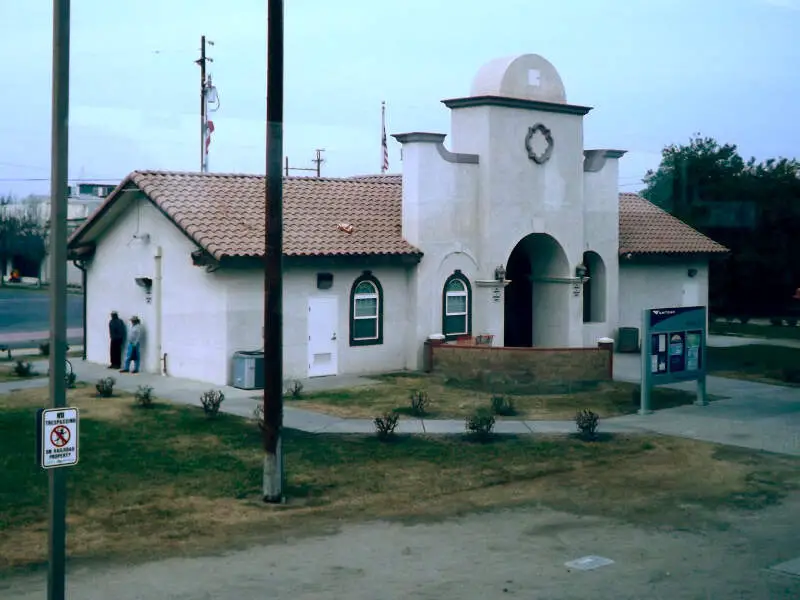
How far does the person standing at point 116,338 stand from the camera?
91.8 ft

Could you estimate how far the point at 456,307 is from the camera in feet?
95.0

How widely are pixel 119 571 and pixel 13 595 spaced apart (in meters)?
1.13

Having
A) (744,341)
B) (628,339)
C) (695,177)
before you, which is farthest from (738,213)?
(628,339)

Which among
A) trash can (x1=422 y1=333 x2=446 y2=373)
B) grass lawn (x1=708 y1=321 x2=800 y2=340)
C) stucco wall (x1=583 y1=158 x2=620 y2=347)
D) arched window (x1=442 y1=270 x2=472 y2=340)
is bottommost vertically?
trash can (x1=422 y1=333 x2=446 y2=373)

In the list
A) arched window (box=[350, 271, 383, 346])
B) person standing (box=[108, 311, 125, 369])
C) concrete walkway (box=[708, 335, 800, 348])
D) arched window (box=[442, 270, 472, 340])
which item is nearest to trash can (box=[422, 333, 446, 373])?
arched window (box=[442, 270, 472, 340])

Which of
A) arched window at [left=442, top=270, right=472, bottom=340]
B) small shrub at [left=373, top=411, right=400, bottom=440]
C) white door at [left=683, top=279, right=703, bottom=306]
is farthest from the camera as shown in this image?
white door at [left=683, top=279, right=703, bottom=306]

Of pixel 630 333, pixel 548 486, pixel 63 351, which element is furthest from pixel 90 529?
pixel 630 333

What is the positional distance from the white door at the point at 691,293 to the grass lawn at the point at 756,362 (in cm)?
190

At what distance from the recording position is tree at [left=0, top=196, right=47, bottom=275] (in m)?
55.3

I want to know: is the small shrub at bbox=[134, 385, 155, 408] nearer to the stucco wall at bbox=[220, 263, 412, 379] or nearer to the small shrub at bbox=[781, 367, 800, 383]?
the stucco wall at bbox=[220, 263, 412, 379]

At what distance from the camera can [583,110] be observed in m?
30.5

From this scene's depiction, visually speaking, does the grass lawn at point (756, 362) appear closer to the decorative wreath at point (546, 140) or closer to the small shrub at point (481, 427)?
the decorative wreath at point (546, 140)

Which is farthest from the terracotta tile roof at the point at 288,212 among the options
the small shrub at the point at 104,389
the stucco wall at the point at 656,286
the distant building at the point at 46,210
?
the distant building at the point at 46,210

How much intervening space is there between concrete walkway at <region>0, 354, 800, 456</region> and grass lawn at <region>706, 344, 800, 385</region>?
49.6 inches
